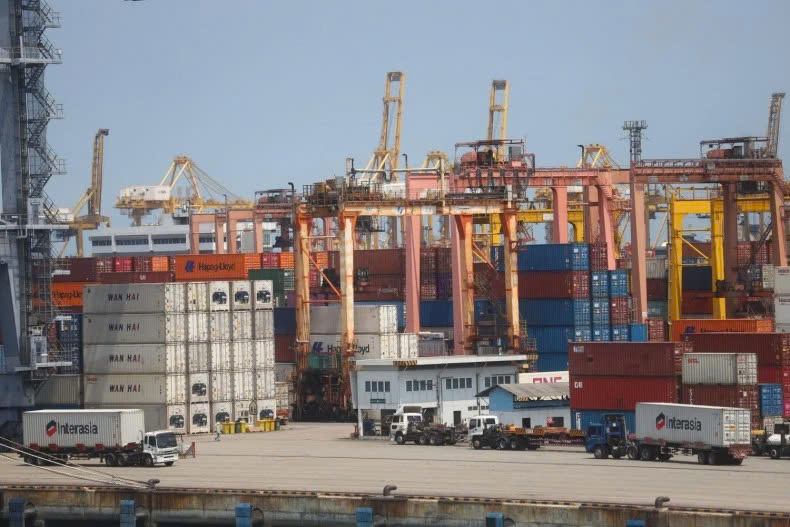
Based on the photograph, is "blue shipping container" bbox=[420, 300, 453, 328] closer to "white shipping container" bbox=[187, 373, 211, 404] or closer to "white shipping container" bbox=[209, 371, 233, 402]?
"white shipping container" bbox=[209, 371, 233, 402]

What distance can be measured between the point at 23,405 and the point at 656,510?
1813 inches

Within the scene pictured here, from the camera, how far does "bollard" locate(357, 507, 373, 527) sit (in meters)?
50.8

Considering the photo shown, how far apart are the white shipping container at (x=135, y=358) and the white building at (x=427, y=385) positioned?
9.50m

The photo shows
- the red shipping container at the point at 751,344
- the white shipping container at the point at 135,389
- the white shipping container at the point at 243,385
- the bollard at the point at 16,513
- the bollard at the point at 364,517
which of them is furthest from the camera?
the white shipping container at the point at 243,385

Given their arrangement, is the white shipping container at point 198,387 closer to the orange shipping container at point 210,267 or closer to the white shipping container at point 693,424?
the orange shipping container at point 210,267

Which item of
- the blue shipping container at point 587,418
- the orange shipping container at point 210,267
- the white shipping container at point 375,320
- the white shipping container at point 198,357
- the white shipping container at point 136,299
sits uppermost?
the orange shipping container at point 210,267

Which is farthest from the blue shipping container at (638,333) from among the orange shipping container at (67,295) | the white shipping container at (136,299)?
the orange shipping container at (67,295)

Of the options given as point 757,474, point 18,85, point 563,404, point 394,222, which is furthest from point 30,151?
point 394,222

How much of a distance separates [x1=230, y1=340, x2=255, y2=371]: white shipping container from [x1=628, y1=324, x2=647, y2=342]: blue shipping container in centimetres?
2235

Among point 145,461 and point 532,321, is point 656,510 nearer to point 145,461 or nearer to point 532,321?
point 145,461

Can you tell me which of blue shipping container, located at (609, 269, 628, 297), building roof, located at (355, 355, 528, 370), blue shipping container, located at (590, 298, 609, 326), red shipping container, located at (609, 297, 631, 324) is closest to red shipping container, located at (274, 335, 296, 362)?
building roof, located at (355, 355, 528, 370)

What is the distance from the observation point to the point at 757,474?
190 feet

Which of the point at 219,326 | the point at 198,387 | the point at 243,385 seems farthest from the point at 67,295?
the point at 198,387

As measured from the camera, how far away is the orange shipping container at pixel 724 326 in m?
86.6
